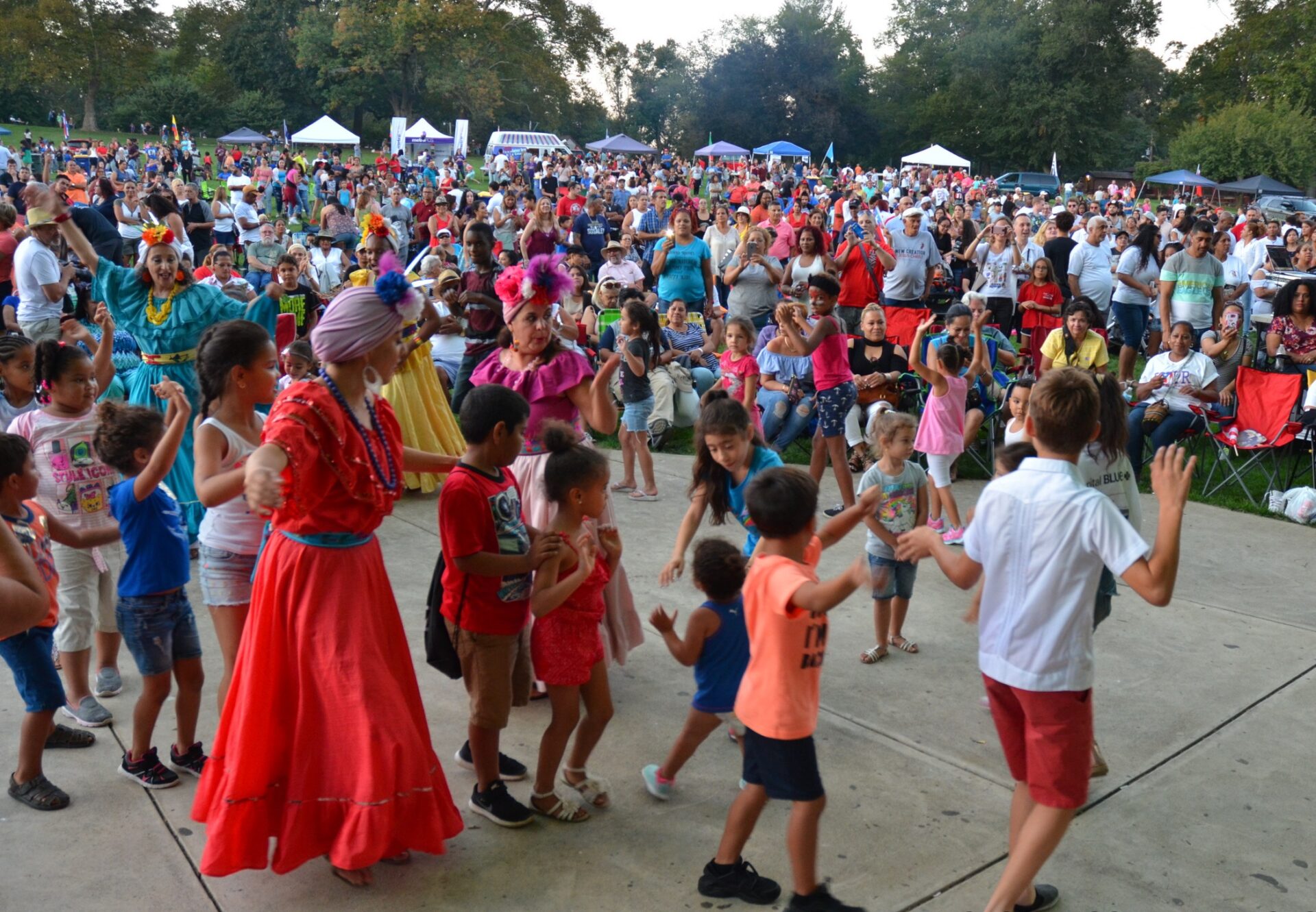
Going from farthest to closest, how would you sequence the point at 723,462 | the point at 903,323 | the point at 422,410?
the point at 903,323
the point at 422,410
the point at 723,462

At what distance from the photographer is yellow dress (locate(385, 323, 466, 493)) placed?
26.0 ft

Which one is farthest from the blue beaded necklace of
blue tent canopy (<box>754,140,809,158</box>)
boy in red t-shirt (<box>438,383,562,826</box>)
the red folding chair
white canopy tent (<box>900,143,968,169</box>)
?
blue tent canopy (<box>754,140,809,158</box>)

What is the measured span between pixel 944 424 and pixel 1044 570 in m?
4.49

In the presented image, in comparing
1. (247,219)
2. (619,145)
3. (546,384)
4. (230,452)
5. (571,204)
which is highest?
(619,145)

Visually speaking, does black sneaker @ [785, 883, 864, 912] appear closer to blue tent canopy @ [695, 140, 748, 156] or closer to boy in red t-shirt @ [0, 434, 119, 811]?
boy in red t-shirt @ [0, 434, 119, 811]

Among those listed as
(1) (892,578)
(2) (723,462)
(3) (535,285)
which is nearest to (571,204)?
(1) (892,578)

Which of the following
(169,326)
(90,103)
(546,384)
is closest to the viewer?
(546,384)

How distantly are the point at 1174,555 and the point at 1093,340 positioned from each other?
654 cm

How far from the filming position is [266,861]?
10.6ft

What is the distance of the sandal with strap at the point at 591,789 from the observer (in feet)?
13.0

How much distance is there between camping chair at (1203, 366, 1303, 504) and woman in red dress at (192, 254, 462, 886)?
690 centimetres

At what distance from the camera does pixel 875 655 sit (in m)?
5.35

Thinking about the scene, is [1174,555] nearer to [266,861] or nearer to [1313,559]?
[266,861]

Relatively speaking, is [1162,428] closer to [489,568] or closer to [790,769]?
[790,769]
